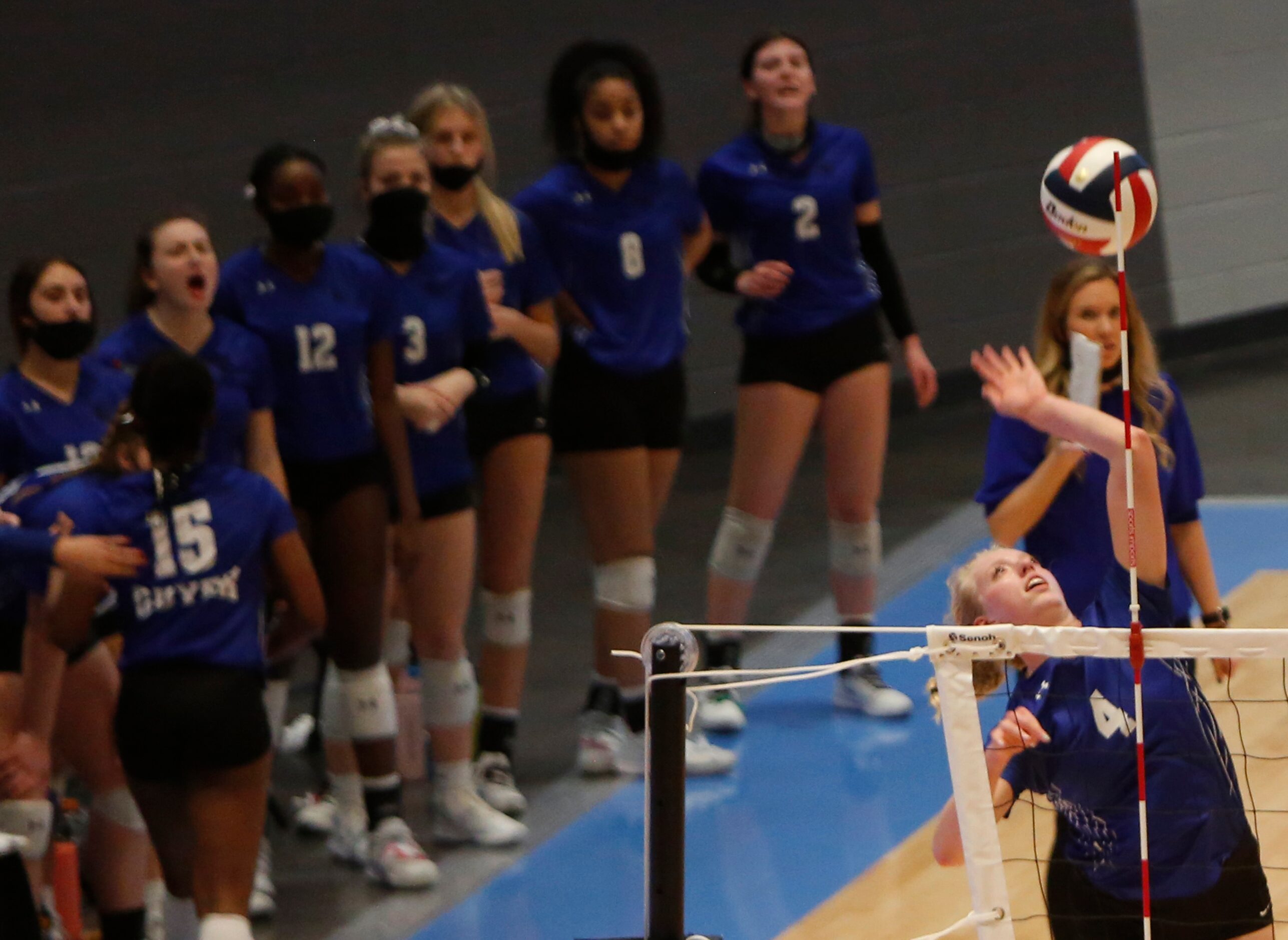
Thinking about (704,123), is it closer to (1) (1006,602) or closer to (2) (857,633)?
(2) (857,633)

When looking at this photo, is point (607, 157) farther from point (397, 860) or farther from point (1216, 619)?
point (1216, 619)

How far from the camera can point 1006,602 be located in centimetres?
340

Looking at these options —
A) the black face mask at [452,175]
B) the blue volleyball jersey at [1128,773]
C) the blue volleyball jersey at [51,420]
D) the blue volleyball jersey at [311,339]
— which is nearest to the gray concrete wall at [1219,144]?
the black face mask at [452,175]

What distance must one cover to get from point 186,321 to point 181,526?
87 cm

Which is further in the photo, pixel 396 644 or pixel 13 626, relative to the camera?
pixel 396 644

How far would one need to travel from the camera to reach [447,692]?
560cm

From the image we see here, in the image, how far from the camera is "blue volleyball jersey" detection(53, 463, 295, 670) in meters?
4.31

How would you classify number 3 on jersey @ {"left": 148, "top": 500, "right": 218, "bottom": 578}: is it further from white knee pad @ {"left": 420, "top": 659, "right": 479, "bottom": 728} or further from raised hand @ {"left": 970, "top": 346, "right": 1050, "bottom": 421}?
raised hand @ {"left": 970, "top": 346, "right": 1050, "bottom": 421}

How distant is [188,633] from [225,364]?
92 centimetres

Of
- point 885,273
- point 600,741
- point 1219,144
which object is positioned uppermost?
point 1219,144

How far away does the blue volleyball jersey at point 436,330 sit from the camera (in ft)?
17.9

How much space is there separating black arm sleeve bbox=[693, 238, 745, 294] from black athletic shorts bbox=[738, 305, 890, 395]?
0.24 meters

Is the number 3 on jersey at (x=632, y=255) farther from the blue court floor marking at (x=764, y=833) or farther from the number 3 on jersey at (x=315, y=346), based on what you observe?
the blue court floor marking at (x=764, y=833)

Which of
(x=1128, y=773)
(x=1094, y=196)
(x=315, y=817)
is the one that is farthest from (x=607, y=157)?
(x=1128, y=773)
